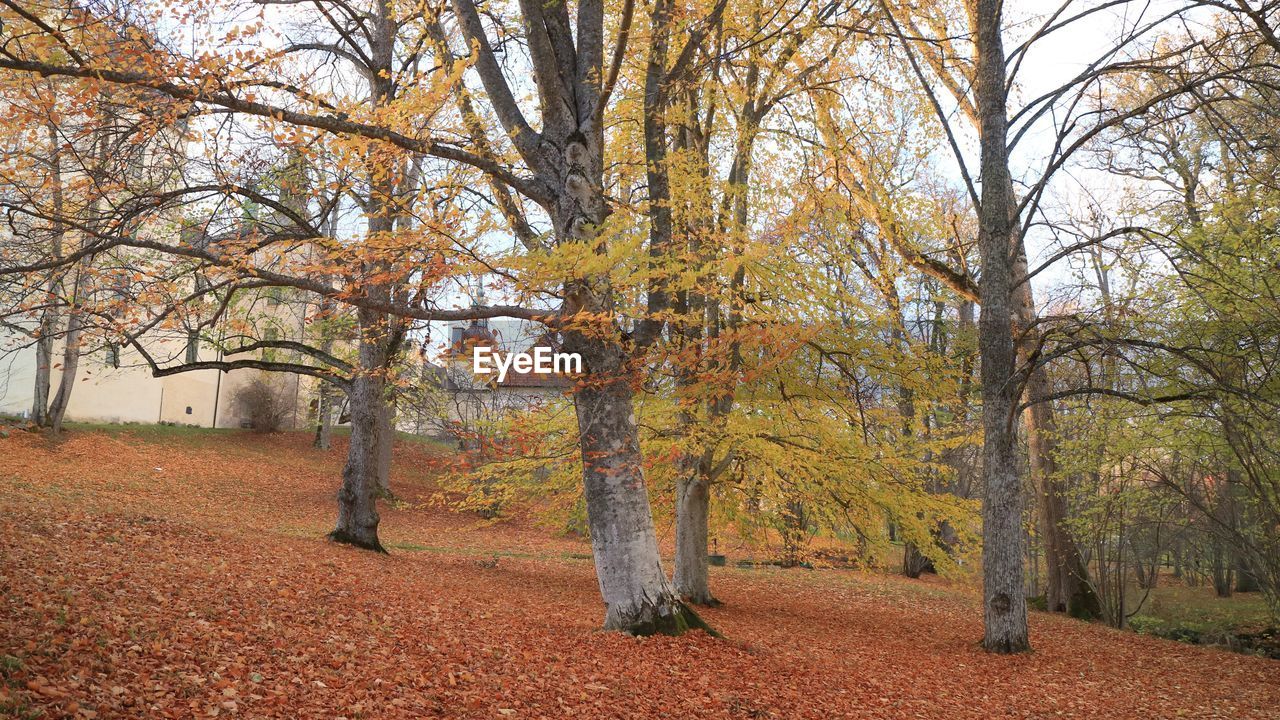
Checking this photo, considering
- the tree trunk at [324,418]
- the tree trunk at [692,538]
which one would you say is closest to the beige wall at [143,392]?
the tree trunk at [324,418]

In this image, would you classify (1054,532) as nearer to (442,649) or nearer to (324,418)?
(442,649)

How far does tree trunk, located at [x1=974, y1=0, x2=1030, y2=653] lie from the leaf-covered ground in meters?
0.54

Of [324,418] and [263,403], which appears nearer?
[324,418]

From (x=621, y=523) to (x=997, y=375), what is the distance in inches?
192

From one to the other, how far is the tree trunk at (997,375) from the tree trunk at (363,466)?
8139 mm

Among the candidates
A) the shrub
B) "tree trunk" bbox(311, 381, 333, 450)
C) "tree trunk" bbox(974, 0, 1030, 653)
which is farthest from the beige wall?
"tree trunk" bbox(974, 0, 1030, 653)

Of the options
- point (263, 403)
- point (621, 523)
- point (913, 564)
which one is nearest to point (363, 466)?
point (621, 523)

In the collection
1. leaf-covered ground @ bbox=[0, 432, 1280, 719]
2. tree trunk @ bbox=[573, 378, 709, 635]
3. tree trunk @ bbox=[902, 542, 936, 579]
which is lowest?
tree trunk @ bbox=[902, 542, 936, 579]

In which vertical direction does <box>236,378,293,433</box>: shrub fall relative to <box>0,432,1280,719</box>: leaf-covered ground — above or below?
above

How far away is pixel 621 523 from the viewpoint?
6426mm

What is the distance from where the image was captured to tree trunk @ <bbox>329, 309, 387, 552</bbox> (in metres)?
11.5

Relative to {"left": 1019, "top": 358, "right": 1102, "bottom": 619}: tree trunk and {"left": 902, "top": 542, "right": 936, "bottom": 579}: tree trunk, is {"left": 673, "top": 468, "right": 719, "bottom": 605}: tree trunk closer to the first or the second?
{"left": 1019, "top": 358, "right": 1102, "bottom": 619}: tree trunk

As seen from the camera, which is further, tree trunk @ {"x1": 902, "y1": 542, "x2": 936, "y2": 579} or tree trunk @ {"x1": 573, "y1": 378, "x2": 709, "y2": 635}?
tree trunk @ {"x1": 902, "y1": 542, "x2": 936, "y2": 579}

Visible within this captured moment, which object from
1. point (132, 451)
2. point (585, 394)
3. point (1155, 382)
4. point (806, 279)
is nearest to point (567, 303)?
point (585, 394)
